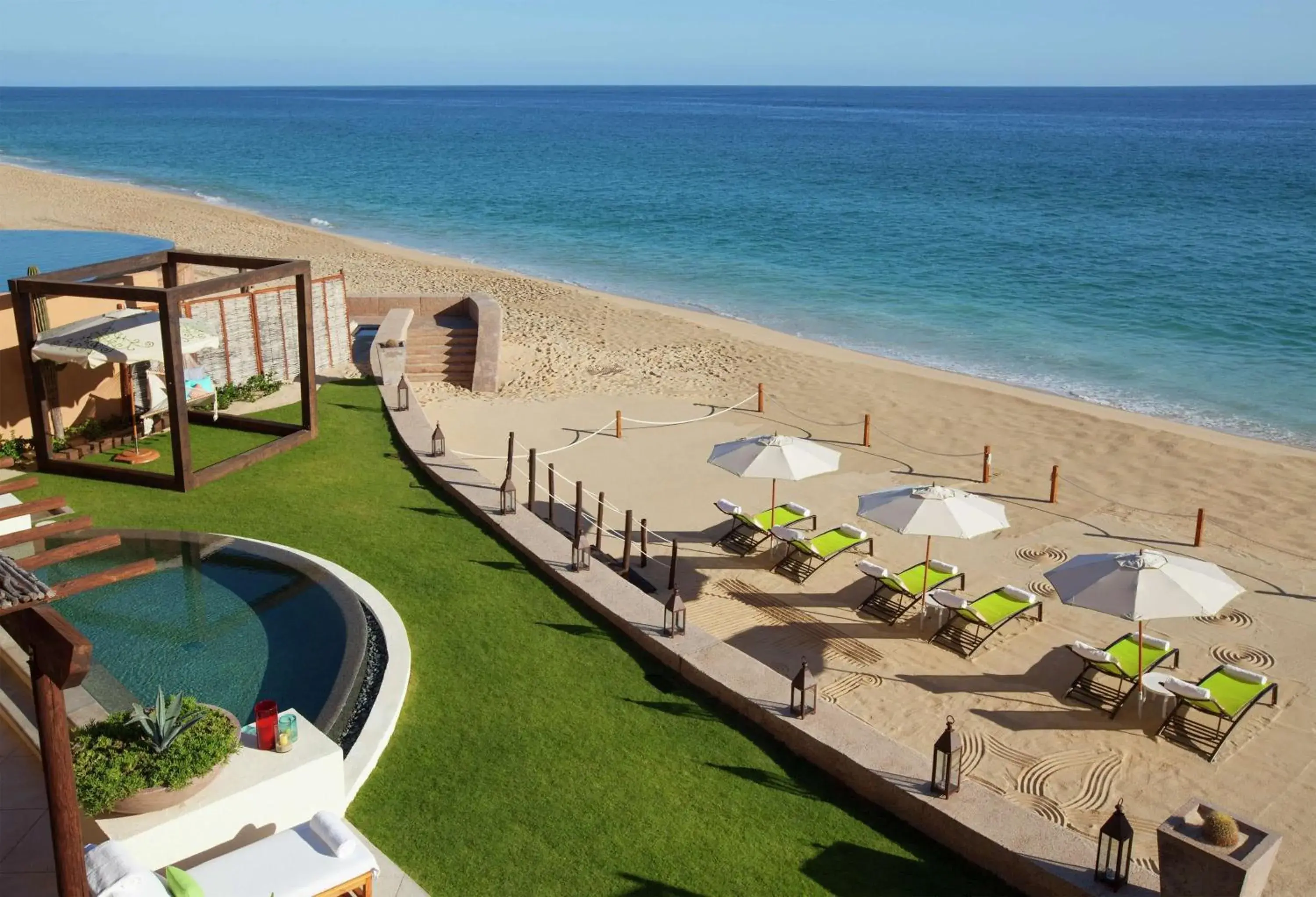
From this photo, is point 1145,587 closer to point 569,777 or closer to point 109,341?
point 569,777

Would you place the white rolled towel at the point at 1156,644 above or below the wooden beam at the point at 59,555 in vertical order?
below

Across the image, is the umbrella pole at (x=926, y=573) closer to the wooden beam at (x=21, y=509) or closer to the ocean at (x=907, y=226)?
the wooden beam at (x=21, y=509)

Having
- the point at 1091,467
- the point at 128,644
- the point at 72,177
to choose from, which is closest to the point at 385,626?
the point at 128,644

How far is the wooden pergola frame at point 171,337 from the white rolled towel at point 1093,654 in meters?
11.9

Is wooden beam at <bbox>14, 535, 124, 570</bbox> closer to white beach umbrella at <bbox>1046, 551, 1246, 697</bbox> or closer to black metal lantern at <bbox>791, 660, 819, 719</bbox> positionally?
black metal lantern at <bbox>791, 660, 819, 719</bbox>

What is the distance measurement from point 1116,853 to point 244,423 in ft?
49.4

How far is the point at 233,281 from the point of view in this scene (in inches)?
613

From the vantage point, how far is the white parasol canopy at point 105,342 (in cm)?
1530

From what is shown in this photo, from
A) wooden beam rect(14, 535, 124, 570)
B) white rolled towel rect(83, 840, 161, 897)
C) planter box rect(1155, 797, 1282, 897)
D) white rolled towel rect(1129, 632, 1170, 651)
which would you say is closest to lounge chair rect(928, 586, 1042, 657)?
white rolled towel rect(1129, 632, 1170, 651)

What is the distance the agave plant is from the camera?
26.2ft

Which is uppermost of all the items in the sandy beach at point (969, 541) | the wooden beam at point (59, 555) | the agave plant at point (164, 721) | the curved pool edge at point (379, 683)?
the wooden beam at point (59, 555)

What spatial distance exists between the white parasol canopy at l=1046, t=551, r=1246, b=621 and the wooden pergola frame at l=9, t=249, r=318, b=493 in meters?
11.6

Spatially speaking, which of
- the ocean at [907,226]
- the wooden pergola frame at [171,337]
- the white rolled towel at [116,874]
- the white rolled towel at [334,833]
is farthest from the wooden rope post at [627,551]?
the ocean at [907,226]

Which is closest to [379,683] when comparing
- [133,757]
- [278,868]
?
[133,757]
